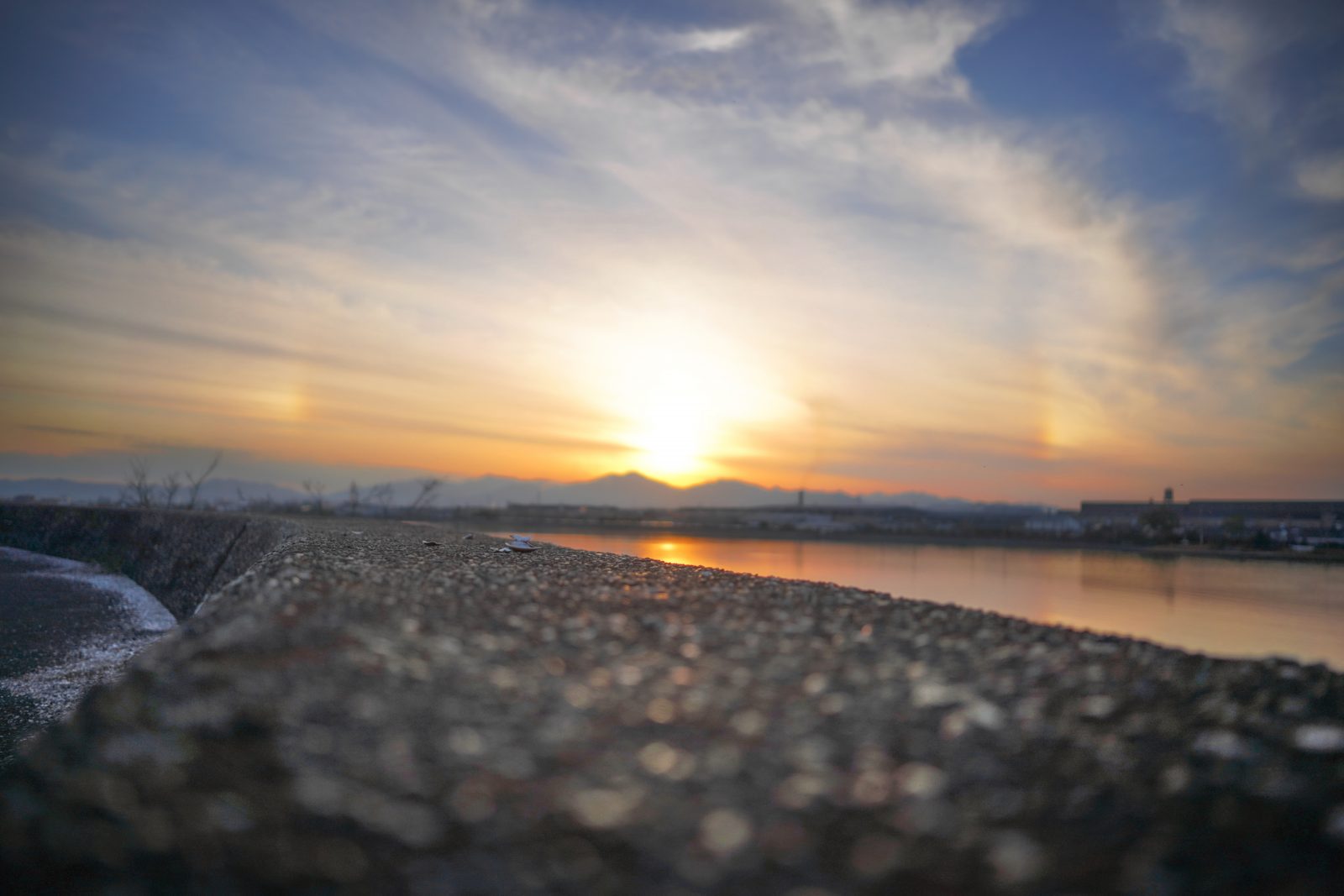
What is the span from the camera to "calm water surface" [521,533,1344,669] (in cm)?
2536

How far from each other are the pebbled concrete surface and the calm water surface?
289 centimetres

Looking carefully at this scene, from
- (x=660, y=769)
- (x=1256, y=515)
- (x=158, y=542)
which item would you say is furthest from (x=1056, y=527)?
(x=660, y=769)

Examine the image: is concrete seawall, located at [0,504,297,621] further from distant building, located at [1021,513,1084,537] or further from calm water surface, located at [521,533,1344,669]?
distant building, located at [1021,513,1084,537]

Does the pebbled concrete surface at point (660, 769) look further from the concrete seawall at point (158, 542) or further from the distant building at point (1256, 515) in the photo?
the distant building at point (1256, 515)

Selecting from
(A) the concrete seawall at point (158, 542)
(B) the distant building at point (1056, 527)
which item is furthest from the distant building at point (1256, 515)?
(A) the concrete seawall at point (158, 542)

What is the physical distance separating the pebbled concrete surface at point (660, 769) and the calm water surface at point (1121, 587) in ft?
9.47

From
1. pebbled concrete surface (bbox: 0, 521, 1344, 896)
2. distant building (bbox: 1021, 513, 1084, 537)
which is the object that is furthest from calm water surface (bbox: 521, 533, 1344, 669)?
distant building (bbox: 1021, 513, 1084, 537)

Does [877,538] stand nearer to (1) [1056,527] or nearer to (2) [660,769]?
(1) [1056,527]

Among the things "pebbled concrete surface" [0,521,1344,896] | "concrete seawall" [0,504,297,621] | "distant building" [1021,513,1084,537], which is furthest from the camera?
"distant building" [1021,513,1084,537]

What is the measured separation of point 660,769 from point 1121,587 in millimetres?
47126

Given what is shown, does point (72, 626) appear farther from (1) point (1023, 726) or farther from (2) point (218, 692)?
(1) point (1023, 726)

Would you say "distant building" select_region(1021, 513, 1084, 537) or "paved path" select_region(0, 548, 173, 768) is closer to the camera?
"paved path" select_region(0, 548, 173, 768)

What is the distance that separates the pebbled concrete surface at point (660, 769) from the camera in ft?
8.55

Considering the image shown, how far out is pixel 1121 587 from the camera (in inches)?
1673
